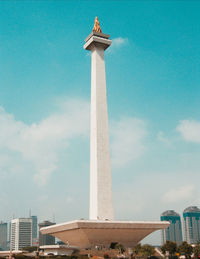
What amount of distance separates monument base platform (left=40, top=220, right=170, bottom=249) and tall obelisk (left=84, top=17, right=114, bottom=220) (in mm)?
2794

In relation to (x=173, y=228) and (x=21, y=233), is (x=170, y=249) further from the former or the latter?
(x=173, y=228)

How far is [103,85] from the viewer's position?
53.1 metres

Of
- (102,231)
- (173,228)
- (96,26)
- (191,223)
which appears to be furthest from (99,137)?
(173,228)

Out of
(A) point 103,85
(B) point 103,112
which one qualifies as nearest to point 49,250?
(B) point 103,112

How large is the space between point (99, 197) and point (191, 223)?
482ft

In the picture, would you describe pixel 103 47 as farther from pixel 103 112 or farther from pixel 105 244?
pixel 105 244

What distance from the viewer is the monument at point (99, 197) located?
43.3 meters

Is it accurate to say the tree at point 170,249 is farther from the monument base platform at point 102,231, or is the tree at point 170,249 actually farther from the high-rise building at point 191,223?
the high-rise building at point 191,223

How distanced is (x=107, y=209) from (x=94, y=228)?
5816mm

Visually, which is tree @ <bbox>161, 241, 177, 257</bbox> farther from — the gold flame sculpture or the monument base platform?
the gold flame sculpture

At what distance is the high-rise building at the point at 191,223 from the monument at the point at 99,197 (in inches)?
5520

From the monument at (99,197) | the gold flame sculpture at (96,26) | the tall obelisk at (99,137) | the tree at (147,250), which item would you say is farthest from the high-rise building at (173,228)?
the gold flame sculpture at (96,26)

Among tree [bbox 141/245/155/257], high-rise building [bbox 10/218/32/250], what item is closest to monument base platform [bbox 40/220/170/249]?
tree [bbox 141/245/155/257]

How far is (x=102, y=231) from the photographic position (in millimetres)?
43312
